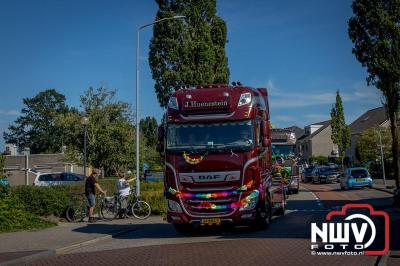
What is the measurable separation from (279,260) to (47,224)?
10409mm

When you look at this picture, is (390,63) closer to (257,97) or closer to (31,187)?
(257,97)

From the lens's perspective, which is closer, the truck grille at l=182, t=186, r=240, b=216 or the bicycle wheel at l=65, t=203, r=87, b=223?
the truck grille at l=182, t=186, r=240, b=216

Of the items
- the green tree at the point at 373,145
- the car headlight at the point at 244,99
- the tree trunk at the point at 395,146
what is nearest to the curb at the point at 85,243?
the car headlight at the point at 244,99

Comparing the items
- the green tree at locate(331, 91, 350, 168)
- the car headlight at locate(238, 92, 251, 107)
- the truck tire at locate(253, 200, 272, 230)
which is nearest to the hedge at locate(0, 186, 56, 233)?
the truck tire at locate(253, 200, 272, 230)

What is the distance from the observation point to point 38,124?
107375mm

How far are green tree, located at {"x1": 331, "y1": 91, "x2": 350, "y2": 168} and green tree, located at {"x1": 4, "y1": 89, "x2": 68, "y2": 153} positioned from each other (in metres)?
53.5

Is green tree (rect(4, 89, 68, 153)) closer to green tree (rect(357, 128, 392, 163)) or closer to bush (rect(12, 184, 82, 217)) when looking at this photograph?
green tree (rect(357, 128, 392, 163))

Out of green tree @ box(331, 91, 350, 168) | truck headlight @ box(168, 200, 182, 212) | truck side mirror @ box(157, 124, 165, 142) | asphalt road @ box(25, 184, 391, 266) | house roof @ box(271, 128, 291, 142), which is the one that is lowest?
asphalt road @ box(25, 184, 391, 266)

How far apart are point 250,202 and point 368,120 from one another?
2913 inches

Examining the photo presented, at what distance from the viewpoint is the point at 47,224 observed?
18.2 meters

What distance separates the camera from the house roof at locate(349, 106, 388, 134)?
7806 centimetres

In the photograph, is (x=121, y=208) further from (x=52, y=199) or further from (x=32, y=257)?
(x=32, y=257)

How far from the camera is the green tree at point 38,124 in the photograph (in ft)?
346

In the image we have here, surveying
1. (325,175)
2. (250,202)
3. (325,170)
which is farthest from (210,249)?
(325,170)
